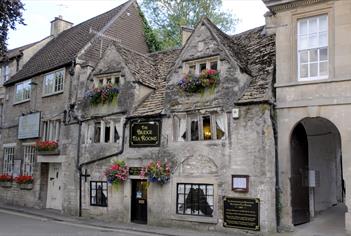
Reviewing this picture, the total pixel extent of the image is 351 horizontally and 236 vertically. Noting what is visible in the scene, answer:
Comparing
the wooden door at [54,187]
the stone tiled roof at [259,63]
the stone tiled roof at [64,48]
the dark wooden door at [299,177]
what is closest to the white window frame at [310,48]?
the stone tiled roof at [259,63]

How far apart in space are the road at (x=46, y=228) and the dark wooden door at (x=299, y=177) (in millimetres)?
5718

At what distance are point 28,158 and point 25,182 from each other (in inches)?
62.7

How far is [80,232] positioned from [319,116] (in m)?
A: 9.72

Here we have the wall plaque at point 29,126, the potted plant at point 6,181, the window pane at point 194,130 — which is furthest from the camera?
the potted plant at point 6,181

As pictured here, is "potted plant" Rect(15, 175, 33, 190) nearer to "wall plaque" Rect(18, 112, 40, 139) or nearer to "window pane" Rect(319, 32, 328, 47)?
"wall plaque" Rect(18, 112, 40, 139)

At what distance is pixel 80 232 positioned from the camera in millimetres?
15258

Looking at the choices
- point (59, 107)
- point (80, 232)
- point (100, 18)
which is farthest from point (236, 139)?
point (100, 18)

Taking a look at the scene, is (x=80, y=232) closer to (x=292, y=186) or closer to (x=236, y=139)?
(x=236, y=139)

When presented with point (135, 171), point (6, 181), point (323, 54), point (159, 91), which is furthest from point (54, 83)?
point (323, 54)

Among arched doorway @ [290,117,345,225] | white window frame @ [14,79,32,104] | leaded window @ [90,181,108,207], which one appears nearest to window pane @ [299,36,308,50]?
arched doorway @ [290,117,345,225]

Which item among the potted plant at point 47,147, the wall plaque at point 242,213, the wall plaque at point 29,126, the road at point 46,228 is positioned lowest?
the road at point 46,228

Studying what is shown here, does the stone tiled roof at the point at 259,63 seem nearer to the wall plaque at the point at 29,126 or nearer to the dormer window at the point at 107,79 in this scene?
the dormer window at the point at 107,79

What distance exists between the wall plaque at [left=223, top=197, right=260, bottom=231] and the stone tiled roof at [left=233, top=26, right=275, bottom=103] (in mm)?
3695

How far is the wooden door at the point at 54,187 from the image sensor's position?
22720mm
